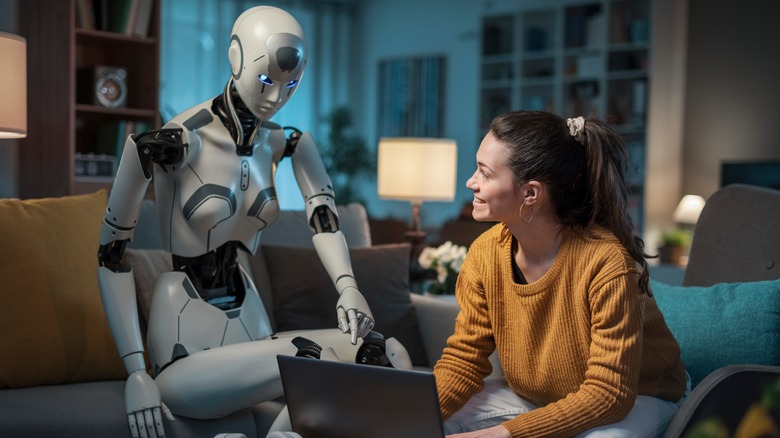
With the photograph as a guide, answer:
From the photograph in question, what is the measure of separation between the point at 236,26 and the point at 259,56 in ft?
0.37

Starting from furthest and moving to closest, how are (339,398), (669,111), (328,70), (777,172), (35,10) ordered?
(328,70)
(669,111)
(777,172)
(35,10)
(339,398)

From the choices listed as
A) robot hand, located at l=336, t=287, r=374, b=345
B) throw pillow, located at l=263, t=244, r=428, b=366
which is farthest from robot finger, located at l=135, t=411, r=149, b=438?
throw pillow, located at l=263, t=244, r=428, b=366

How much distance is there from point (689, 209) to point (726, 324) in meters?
4.08

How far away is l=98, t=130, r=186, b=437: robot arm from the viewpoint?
1.80m

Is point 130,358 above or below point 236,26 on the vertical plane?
below

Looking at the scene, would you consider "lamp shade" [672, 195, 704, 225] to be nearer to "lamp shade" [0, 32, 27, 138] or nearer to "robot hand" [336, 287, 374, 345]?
"robot hand" [336, 287, 374, 345]

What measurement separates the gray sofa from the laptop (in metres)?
0.48

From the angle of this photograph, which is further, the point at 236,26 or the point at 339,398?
the point at 236,26

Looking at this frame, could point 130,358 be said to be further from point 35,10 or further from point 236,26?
point 35,10

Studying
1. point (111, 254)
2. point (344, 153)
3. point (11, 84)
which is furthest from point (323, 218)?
point (344, 153)

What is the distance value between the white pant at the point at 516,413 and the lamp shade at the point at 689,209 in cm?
420

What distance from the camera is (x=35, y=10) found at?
359 cm

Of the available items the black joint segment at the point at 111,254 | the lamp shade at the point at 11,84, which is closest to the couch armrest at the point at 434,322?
the black joint segment at the point at 111,254

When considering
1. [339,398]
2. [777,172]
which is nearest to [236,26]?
[339,398]
